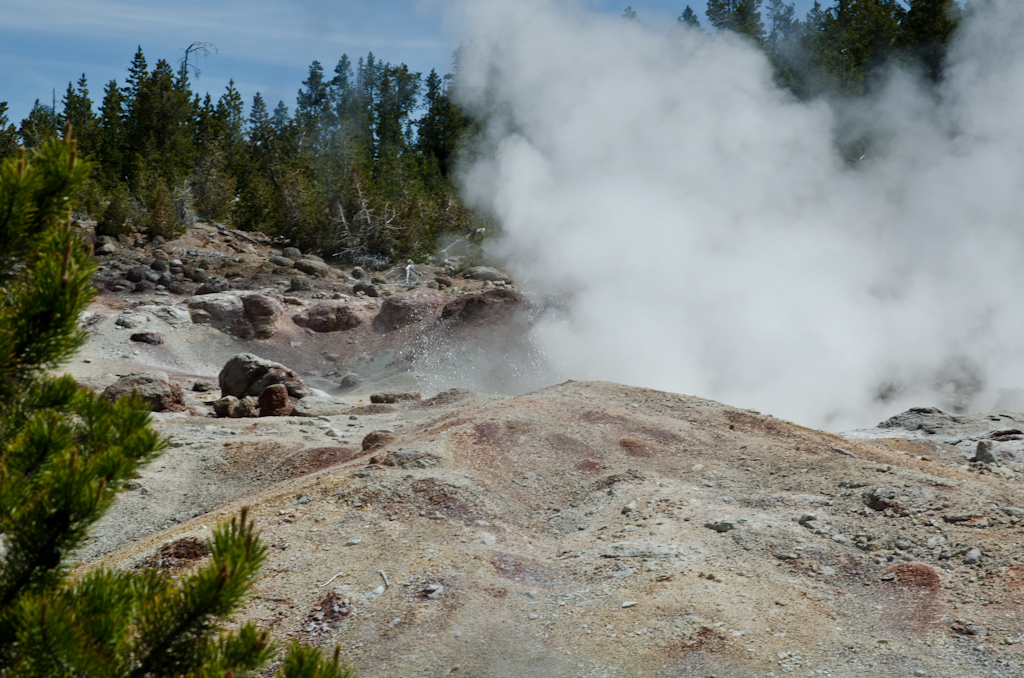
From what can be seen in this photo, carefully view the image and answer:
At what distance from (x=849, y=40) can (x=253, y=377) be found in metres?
28.2

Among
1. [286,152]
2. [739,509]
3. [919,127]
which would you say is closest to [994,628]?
[739,509]

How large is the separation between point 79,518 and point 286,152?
35.2 meters

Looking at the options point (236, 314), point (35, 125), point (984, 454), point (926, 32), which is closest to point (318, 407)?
point (236, 314)

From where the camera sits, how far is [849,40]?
105 ft

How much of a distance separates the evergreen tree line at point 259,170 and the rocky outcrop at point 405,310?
7.86m

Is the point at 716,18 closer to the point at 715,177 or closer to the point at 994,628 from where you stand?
the point at 715,177

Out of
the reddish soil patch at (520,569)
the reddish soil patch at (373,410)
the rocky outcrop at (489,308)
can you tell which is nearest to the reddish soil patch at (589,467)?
the reddish soil patch at (520,569)

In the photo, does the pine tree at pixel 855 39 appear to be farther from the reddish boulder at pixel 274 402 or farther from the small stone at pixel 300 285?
the reddish boulder at pixel 274 402

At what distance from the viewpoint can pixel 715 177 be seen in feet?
47.5

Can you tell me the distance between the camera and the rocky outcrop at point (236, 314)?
15477 mm

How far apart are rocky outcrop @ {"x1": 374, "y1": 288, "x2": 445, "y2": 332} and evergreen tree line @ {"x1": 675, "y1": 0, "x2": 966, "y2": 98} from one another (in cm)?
1402

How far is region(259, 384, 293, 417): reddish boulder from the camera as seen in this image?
407 inches

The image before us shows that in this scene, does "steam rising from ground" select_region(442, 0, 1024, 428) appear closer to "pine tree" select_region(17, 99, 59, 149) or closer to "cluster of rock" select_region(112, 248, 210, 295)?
"cluster of rock" select_region(112, 248, 210, 295)

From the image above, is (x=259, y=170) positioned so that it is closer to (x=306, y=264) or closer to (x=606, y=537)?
(x=306, y=264)
